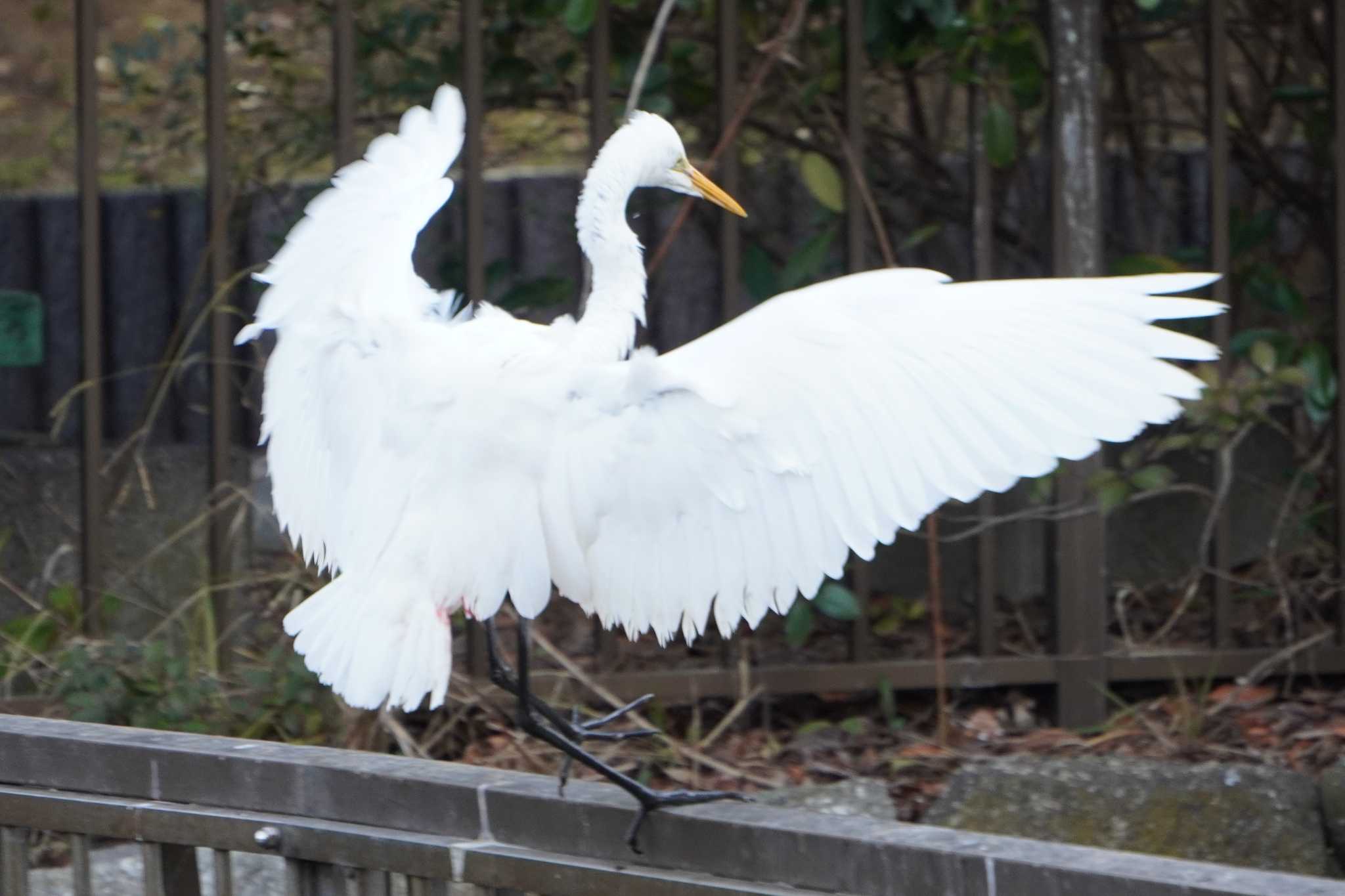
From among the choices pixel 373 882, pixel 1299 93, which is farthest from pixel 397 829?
pixel 1299 93

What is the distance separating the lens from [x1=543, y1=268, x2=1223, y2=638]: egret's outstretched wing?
6.72 feet

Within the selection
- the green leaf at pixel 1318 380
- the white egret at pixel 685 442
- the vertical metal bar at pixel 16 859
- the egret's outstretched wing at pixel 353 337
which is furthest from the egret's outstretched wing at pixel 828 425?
the green leaf at pixel 1318 380

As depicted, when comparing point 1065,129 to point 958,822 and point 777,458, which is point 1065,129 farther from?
point 777,458

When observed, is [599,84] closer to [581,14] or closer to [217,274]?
[581,14]

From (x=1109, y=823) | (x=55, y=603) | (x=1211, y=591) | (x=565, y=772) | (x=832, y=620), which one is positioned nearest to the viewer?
(x=565, y=772)

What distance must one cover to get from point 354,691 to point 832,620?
2369mm

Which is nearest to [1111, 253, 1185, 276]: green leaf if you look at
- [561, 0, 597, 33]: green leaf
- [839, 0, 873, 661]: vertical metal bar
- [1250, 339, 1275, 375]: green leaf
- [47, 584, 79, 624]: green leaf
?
[1250, 339, 1275, 375]: green leaf

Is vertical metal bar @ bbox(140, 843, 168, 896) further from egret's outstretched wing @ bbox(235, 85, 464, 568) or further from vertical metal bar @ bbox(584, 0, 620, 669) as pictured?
vertical metal bar @ bbox(584, 0, 620, 669)

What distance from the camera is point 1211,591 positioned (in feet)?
12.9

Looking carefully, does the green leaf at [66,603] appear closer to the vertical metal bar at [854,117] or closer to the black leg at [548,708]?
the black leg at [548,708]

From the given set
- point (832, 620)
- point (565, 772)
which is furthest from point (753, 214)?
point (565, 772)

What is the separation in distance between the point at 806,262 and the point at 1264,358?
99cm

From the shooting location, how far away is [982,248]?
150 inches

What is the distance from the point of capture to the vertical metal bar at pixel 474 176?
11.8ft
